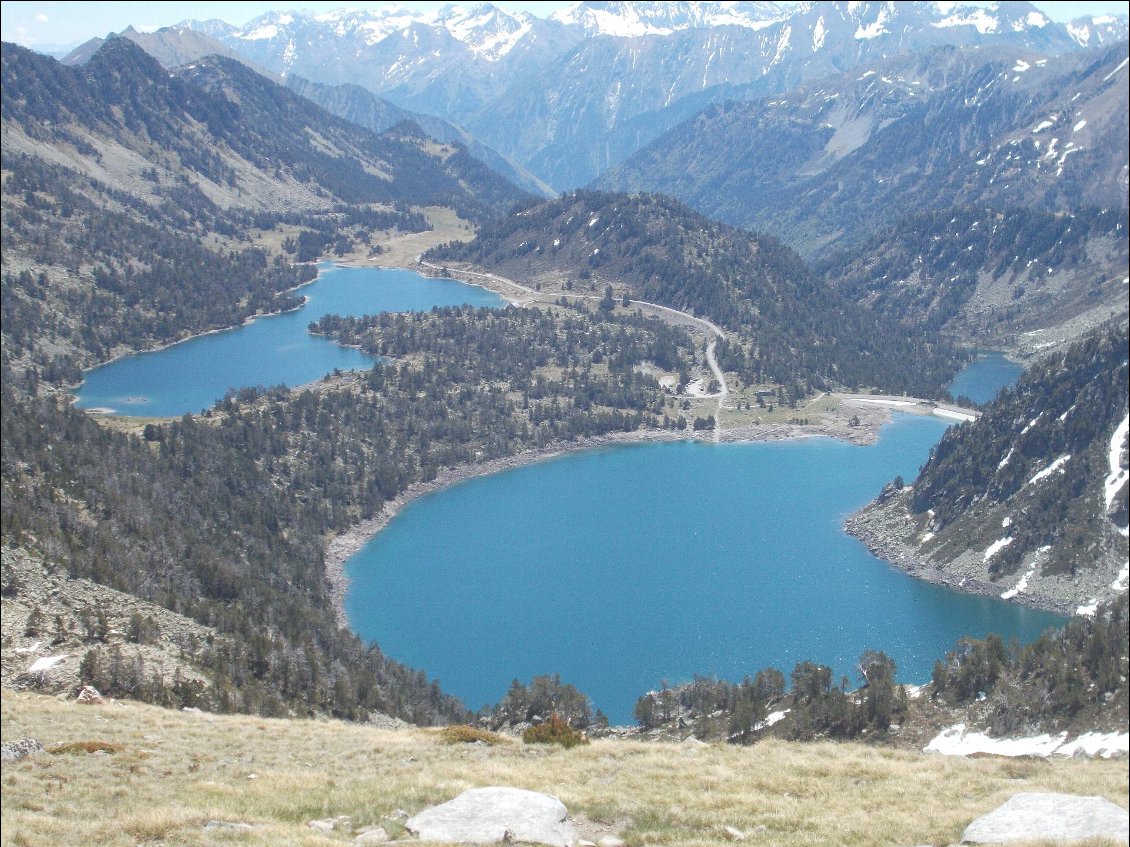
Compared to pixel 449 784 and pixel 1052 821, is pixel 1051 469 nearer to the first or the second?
pixel 1052 821

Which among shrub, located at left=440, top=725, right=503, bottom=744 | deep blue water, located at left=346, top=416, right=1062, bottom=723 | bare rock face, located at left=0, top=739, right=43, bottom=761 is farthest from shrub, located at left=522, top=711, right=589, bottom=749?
deep blue water, located at left=346, top=416, right=1062, bottom=723

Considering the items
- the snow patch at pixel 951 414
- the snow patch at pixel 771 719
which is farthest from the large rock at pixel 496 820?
the snow patch at pixel 951 414

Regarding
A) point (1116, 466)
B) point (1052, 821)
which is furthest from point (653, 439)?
point (1052, 821)

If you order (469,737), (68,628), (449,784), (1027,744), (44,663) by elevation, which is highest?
(68,628)

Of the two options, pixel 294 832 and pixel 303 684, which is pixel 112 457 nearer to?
pixel 303 684

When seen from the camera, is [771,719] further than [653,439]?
No

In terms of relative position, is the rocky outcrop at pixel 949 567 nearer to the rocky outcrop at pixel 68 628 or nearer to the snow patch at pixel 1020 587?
the snow patch at pixel 1020 587

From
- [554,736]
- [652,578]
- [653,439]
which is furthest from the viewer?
[653,439]
